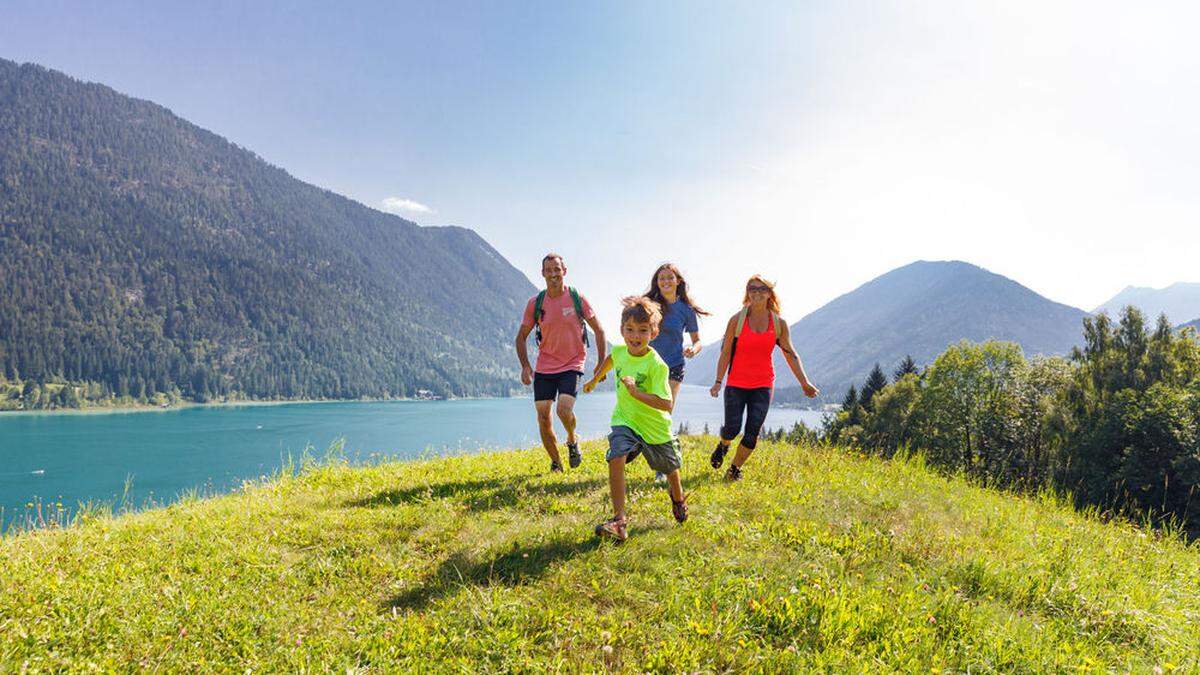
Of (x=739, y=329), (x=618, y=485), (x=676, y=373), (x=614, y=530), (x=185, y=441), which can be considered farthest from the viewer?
(x=185, y=441)

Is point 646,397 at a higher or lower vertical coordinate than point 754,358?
lower

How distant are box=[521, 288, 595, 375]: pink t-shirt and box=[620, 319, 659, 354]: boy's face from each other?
95.4 inches

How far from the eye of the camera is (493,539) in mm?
5039

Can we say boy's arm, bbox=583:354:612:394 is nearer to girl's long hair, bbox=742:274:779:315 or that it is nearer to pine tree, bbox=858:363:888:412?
girl's long hair, bbox=742:274:779:315

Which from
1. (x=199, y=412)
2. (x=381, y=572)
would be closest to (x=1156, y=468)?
(x=381, y=572)

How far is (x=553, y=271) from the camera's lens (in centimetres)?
746

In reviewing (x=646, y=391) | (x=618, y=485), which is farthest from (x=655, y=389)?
(x=618, y=485)

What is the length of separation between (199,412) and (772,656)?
648 ft

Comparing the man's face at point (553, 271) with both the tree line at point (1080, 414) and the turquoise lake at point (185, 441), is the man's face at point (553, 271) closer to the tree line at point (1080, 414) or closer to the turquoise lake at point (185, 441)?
the turquoise lake at point (185, 441)

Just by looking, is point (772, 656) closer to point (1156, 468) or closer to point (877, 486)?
point (877, 486)

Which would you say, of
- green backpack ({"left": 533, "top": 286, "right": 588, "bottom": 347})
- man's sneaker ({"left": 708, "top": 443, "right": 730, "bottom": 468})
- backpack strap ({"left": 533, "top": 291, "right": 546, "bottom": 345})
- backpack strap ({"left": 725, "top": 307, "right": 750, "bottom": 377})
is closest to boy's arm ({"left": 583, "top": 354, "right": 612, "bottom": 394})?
green backpack ({"left": 533, "top": 286, "right": 588, "bottom": 347})

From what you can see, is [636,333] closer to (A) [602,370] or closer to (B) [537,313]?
(A) [602,370]

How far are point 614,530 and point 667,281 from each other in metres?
4.34

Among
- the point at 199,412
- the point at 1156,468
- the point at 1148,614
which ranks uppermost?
the point at 1148,614
